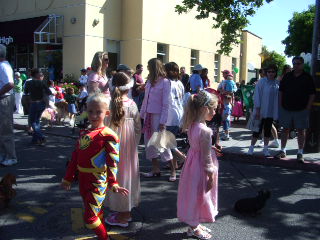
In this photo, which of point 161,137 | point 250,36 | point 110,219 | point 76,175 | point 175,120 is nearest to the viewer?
point 76,175

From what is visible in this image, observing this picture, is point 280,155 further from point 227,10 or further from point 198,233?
point 227,10

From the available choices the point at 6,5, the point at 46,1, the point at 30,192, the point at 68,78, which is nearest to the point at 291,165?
the point at 30,192

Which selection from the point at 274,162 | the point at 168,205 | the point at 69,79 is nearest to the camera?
the point at 168,205

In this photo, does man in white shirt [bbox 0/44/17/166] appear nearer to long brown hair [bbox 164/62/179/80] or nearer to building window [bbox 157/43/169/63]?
long brown hair [bbox 164/62/179/80]

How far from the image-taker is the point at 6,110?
6137mm

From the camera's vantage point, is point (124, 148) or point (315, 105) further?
point (315, 105)

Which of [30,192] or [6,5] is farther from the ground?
[6,5]

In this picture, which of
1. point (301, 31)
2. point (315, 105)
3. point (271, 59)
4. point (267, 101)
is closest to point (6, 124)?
point (267, 101)

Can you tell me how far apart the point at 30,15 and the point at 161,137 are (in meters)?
16.9

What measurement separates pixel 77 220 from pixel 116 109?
1.37 m

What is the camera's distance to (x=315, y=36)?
782 cm

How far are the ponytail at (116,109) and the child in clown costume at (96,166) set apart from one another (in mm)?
561

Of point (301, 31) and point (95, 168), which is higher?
point (301, 31)

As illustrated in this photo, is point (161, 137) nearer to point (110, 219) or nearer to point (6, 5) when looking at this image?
point (110, 219)
